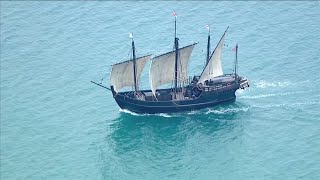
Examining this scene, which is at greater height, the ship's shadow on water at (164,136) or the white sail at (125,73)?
the white sail at (125,73)

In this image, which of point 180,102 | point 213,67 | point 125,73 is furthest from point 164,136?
point 213,67

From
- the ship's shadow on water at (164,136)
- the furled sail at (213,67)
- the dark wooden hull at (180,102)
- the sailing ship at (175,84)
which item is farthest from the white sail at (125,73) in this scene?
the furled sail at (213,67)

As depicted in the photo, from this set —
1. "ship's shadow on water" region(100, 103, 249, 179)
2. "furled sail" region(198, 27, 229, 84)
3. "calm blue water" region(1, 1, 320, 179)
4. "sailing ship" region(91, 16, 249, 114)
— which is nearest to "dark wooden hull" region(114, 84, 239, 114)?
"sailing ship" region(91, 16, 249, 114)

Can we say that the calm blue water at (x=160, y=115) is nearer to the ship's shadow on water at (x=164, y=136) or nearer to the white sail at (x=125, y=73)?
the ship's shadow on water at (x=164, y=136)

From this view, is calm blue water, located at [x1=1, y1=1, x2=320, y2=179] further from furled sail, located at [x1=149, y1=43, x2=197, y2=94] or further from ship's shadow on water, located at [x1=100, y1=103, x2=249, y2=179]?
furled sail, located at [x1=149, y1=43, x2=197, y2=94]

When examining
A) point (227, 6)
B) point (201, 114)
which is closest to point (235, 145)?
point (201, 114)

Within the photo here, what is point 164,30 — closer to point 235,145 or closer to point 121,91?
point 121,91
